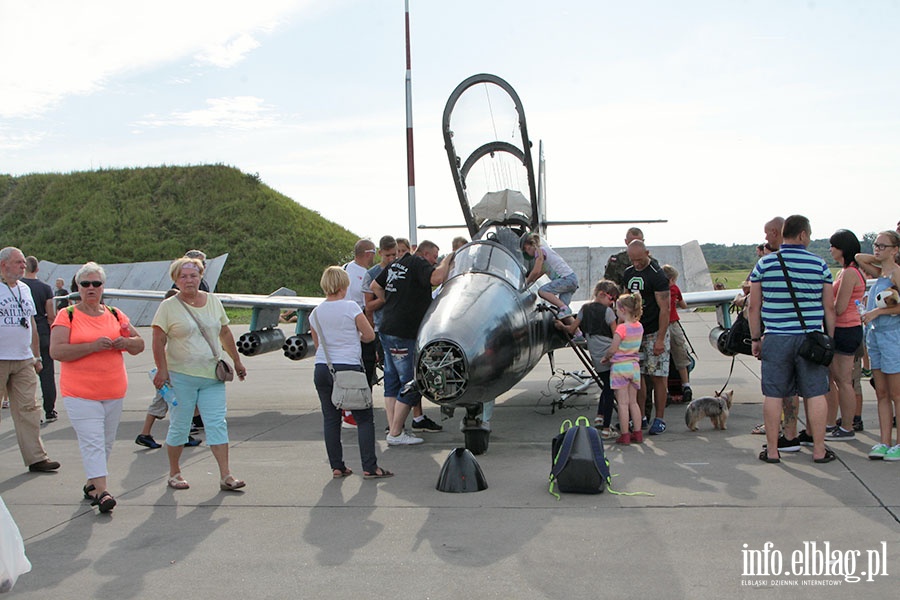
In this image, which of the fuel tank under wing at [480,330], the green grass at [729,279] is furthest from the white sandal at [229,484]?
the green grass at [729,279]

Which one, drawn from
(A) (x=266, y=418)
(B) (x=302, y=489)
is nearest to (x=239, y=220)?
(A) (x=266, y=418)

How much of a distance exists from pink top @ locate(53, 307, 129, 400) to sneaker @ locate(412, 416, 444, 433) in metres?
3.45

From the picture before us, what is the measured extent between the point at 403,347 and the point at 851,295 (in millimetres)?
3976

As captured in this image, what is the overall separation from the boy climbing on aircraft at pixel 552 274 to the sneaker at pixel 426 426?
1795mm

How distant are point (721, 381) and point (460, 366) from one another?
22.4ft

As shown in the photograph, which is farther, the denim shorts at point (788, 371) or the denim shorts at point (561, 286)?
the denim shorts at point (561, 286)

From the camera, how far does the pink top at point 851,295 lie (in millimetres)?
6178

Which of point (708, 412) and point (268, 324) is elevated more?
point (268, 324)

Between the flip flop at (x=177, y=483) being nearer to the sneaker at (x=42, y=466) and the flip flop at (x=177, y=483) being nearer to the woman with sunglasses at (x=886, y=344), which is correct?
the sneaker at (x=42, y=466)

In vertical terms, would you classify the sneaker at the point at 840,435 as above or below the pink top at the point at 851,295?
below

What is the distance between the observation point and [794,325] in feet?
19.2

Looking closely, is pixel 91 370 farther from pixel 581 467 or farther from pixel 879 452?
pixel 879 452

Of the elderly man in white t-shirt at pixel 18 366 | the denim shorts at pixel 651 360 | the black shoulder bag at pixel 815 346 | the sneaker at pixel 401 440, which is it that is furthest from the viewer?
the denim shorts at pixel 651 360

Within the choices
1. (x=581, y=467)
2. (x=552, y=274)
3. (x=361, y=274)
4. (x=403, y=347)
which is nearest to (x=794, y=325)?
(x=581, y=467)
